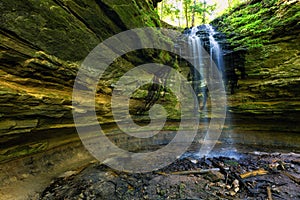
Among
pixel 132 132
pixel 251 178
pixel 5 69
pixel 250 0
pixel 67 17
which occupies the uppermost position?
pixel 250 0

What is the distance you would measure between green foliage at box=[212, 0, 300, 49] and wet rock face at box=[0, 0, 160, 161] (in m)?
6.98

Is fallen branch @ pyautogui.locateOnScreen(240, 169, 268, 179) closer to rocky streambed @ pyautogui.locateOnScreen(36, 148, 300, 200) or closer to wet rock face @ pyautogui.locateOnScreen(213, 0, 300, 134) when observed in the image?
rocky streambed @ pyautogui.locateOnScreen(36, 148, 300, 200)

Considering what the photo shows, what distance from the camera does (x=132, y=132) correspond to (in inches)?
302

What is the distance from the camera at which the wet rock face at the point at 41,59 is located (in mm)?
3389

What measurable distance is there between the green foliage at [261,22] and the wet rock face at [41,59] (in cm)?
698

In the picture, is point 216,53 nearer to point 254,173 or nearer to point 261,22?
point 261,22

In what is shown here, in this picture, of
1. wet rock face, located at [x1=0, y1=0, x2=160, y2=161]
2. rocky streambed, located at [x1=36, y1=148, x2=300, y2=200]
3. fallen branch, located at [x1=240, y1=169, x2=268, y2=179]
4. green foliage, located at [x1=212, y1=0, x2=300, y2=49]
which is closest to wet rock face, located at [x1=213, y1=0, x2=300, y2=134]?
green foliage, located at [x1=212, y1=0, x2=300, y2=49]

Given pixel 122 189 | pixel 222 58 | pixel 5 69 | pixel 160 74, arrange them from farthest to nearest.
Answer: pixel 222 58 < pixel 160 74 < pixel 122 189 < pixel 5 69

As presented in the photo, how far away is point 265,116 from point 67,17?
346 inches

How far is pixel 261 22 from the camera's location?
28.7 feet

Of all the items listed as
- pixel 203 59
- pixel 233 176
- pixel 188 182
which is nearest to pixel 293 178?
pixel 233 176

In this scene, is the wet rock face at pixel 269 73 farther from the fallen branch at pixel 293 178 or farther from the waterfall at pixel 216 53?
the fallen branch at pixel 293 178

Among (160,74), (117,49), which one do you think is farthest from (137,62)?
(160,74)

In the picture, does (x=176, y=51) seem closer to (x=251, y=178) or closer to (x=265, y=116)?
(x=265, y=116)
